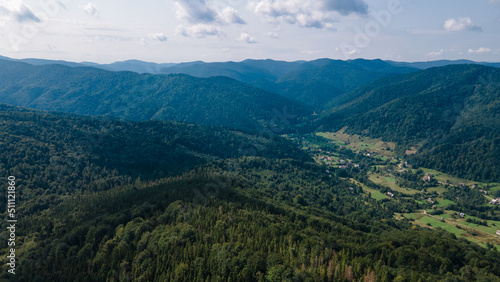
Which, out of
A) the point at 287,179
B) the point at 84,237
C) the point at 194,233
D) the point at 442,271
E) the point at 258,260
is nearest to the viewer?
the point at 258,260

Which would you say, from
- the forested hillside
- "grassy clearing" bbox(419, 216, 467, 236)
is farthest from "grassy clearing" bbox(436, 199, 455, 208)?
the forested hillside

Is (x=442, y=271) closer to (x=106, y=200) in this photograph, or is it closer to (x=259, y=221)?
(x=259, y=221)

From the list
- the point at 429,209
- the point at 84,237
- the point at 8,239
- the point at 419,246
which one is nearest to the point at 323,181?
the point at 429,209

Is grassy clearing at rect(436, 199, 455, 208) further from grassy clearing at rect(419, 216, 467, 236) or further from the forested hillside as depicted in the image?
the forested hillside

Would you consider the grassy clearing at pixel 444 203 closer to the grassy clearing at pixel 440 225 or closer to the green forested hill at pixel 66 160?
the grassy clearing at pixel 440 225

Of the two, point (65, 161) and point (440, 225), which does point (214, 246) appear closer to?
point (440, 225)

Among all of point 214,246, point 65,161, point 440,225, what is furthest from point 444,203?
point 65,161

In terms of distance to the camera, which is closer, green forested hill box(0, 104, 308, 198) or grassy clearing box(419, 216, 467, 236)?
grassy clearing box(419, 216, 467, 236)

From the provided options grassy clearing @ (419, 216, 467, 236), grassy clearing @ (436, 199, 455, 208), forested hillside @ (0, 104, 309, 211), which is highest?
forested hillside @ (0, 104, 309, 211)

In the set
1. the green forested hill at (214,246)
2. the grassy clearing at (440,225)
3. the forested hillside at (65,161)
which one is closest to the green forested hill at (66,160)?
the forested hillside at (65,161)
